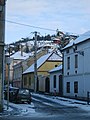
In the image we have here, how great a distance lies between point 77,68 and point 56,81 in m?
10.9

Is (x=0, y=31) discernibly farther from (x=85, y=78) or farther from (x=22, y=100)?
(x=85, y=78)

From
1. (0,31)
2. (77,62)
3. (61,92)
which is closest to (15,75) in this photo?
(61,92)

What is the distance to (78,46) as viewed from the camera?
44.1 m

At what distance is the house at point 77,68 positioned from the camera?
4141 centimetres

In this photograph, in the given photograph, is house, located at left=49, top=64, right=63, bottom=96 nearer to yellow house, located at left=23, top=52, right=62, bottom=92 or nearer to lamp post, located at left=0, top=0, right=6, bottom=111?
yellow house, located at left=23, top=52, right=62, bottom=92

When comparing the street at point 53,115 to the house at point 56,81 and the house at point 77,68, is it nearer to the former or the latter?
the house at point 77,68

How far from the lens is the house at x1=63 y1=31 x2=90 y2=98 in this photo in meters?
41.4

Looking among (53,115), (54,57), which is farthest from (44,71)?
(53,115)

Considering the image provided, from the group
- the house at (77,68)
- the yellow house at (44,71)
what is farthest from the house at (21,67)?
the house at (77,68)

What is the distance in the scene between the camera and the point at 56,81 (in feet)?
181

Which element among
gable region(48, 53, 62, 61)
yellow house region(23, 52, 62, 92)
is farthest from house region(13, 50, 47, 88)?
gable region(48, 53, 62, 61)

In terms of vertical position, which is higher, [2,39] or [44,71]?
[2,39]

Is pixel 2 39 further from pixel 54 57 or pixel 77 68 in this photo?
pixel 54 57

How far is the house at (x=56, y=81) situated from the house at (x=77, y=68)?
3.29 m
